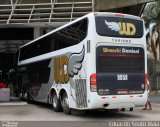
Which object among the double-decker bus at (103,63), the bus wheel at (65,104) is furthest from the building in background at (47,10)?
the double-decker bus at (103,63)

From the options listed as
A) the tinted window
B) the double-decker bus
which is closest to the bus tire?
the tinted window

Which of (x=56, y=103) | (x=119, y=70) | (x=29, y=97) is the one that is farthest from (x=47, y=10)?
(x=119, y=70)

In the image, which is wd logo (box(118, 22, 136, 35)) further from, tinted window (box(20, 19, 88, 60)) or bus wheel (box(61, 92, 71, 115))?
bus wheel (box(61, 92, 71, 115))

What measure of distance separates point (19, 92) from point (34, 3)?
9.64m

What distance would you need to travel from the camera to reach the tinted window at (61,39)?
1633 cm

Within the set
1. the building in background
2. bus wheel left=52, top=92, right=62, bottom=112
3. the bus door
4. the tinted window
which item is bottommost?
bus wheel left=52, top=92, right=62, bottom=112

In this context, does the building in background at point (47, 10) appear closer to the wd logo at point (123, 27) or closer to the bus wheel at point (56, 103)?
the bus wheel at point (56, 103)

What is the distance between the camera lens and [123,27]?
16.2 metres

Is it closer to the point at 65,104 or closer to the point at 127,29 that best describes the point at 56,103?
the point at 65,104

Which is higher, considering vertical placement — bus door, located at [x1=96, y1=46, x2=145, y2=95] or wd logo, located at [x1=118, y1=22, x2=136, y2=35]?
wd logo, located at [x1=118, y1=22, x2=136, y2=35]

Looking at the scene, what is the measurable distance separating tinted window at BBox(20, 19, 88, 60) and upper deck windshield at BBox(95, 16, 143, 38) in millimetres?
613

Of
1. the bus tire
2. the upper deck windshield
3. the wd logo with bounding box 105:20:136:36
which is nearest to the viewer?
the upper deck windshield

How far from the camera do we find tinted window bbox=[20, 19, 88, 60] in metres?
16.3

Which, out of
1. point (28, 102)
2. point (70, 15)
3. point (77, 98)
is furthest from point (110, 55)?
point (70, 15)
